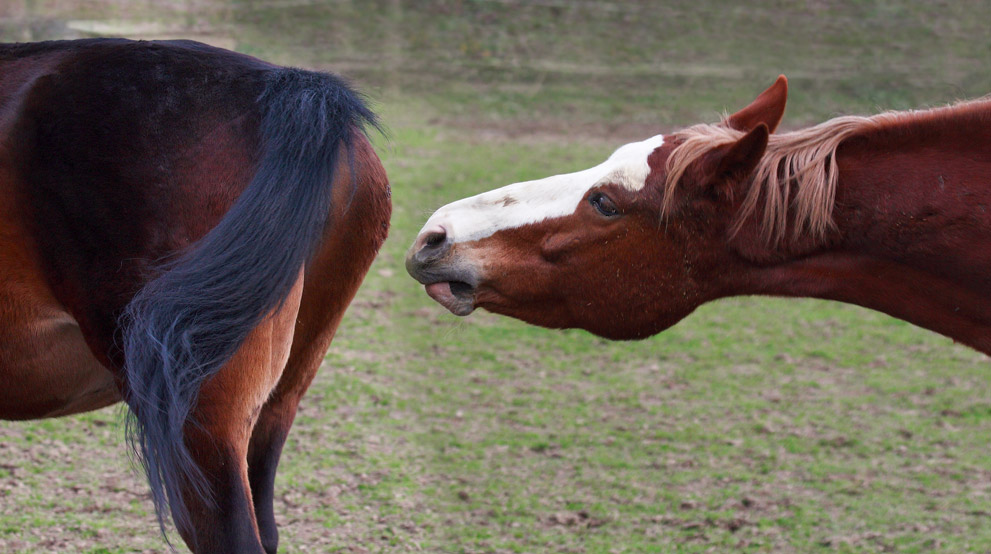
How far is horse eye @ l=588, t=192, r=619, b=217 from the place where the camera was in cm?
207

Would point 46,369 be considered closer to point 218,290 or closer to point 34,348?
point 34,348

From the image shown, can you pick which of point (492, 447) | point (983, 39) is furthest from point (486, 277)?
point (983, 39)

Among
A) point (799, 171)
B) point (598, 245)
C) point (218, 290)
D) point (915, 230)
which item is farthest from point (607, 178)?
point (218, 290)

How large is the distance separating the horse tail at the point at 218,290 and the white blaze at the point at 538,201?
33cm

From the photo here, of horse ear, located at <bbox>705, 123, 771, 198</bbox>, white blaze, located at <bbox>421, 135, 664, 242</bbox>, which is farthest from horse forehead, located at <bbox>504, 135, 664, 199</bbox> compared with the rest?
horse ear, located at <bbox>705, 123, 771, 198</bbox>

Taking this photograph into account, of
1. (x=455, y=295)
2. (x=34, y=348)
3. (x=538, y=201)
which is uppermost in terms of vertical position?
(x=538, y=201)

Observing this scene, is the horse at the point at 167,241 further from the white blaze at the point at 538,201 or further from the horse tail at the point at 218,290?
the white blaze at the point at 538,201

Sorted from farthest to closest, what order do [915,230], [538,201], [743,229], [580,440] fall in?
[580,440], [538,201], [743,229], [915,230]

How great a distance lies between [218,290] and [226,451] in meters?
0.38

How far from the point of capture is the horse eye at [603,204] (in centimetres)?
207

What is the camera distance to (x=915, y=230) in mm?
1894

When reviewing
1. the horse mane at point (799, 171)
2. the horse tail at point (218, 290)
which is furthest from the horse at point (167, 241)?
the horse mane at point (799, 171)

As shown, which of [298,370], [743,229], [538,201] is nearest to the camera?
[743,229]

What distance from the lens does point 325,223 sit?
7.47ft
